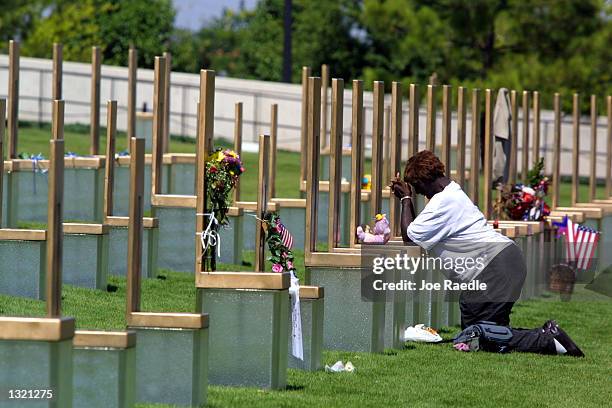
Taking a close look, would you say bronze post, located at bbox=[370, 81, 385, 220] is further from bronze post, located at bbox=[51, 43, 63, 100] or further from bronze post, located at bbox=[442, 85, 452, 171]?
bronze post, located at bbox=[51, 43, 63, 100]

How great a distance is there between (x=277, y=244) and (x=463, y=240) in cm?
220

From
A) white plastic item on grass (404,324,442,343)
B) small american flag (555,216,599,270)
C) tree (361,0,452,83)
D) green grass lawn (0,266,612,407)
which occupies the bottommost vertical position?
green grass lawn (0,266,612,407)

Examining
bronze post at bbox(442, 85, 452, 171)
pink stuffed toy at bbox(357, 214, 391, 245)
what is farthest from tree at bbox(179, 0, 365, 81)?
pink stuffed toy at bbox(357, 214, 391, 245)

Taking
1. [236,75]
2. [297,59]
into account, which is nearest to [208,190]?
[297,59]

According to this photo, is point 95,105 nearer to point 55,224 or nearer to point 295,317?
point 295,317

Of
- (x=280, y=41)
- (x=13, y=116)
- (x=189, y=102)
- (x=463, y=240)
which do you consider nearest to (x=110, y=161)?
(x=13, y=116)


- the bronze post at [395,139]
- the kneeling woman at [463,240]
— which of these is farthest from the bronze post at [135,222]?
the bronze post at [395,139]

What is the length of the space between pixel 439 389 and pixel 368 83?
30.2 m

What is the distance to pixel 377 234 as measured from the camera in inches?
507

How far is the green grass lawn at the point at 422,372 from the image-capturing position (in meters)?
10.3

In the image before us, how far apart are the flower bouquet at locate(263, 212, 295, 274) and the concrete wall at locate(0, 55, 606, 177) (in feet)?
82.5

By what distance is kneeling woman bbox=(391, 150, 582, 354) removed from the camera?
41.7 feet

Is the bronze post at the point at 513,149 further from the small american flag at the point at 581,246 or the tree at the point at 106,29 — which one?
the tree at the point at 106,29

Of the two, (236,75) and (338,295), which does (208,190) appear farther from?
(236,75)
